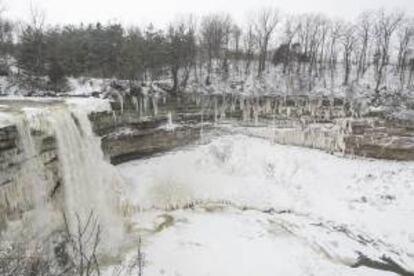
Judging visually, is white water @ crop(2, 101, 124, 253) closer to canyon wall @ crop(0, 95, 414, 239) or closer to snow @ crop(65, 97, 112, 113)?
canyon wall @ crop(0, 95, 414, 239)

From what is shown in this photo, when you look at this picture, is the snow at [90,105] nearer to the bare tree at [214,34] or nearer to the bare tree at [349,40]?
the bare tree at [214,34]

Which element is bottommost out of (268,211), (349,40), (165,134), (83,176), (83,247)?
(268,211)

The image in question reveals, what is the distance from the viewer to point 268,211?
39.1ft

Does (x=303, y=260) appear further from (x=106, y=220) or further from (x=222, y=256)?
(x=106, y=220)

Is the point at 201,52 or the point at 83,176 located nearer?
the point at 83,176

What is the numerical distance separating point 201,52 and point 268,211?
26.0 m

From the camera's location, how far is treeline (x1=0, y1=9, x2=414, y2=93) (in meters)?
22.1

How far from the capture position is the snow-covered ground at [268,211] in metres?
9.08

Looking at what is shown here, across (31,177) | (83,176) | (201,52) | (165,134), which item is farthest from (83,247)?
(201,52)

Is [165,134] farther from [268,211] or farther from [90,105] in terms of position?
[268,211]

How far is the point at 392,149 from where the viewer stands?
648 inches

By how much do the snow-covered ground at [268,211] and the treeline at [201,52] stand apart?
10.0 m

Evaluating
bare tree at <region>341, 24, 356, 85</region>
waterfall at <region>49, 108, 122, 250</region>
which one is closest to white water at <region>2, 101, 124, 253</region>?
waterfall at <region>49, 108, 122, 250</region>


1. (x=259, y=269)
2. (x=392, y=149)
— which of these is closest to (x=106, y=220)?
(x=259, y=269)
